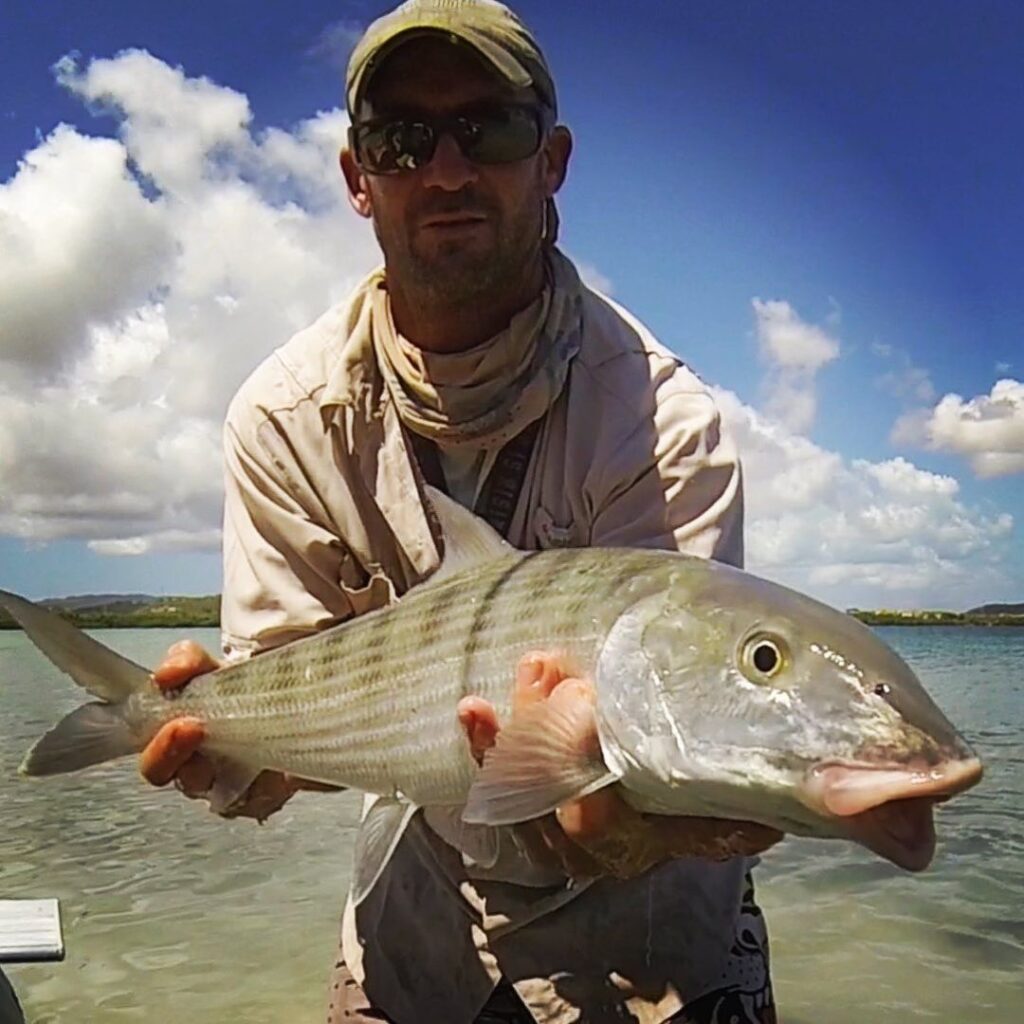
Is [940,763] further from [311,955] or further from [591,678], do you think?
[311,955]

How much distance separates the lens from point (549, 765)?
2.18 metres

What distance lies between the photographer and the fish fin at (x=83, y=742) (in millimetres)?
3057

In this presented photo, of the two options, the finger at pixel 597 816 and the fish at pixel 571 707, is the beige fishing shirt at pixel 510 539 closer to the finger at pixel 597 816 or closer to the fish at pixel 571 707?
the fish at pixel 571 707

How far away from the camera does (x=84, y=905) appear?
8.99 m

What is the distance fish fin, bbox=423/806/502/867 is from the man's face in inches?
50.2

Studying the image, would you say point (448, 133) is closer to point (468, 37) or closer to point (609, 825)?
point (468, 37)

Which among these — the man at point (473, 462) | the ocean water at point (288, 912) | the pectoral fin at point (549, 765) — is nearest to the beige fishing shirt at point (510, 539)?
the man at point (473, 462)

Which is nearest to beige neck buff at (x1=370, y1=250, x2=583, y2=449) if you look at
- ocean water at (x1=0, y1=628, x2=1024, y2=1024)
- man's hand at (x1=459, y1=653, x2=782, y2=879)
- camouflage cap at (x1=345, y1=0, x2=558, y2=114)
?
camouflage cap at (x1=345, y1=0, x2=558, y2=114)

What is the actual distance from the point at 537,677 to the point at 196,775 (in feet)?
3.96

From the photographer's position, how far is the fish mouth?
1.66 m

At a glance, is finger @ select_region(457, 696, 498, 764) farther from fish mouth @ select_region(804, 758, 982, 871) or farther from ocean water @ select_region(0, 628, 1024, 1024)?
ocean water @ select_region(0, 628, 1024, 1024)

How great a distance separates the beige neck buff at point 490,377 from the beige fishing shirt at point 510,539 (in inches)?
2.5

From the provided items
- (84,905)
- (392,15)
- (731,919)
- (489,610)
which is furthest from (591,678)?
(84,905)

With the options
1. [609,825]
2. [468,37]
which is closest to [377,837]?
[609,825]
